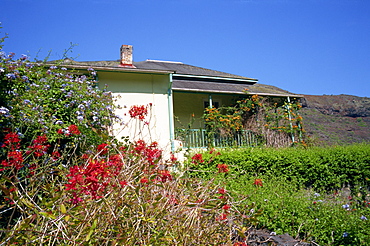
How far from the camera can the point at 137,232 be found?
2.76 metres

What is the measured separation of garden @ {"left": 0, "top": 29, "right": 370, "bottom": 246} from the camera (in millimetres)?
2617

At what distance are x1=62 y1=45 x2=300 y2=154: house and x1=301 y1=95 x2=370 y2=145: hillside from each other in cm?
518

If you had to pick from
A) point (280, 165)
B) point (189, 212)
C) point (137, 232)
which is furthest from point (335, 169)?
point (137, 232)

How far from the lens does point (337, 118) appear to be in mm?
24641

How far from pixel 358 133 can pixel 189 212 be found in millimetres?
21210

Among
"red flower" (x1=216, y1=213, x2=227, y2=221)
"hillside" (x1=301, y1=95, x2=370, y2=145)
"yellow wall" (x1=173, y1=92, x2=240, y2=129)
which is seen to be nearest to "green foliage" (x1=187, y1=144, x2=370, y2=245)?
"red flower" (x1=216, y1=213, x2=227, y2=221)

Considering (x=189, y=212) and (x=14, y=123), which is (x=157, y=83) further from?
(x=189, y=212)

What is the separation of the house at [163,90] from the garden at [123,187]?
11.6 ft

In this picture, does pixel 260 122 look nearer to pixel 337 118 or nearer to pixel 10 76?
pixel 10 76

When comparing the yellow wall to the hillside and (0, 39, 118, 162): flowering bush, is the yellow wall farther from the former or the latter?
(0, 39, 118, 162): flowering bush

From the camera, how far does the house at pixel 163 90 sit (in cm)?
1250

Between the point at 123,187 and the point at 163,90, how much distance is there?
10.7m

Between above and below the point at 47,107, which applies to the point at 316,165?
below

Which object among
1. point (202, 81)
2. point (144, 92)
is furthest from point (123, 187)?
point (202, 81)
